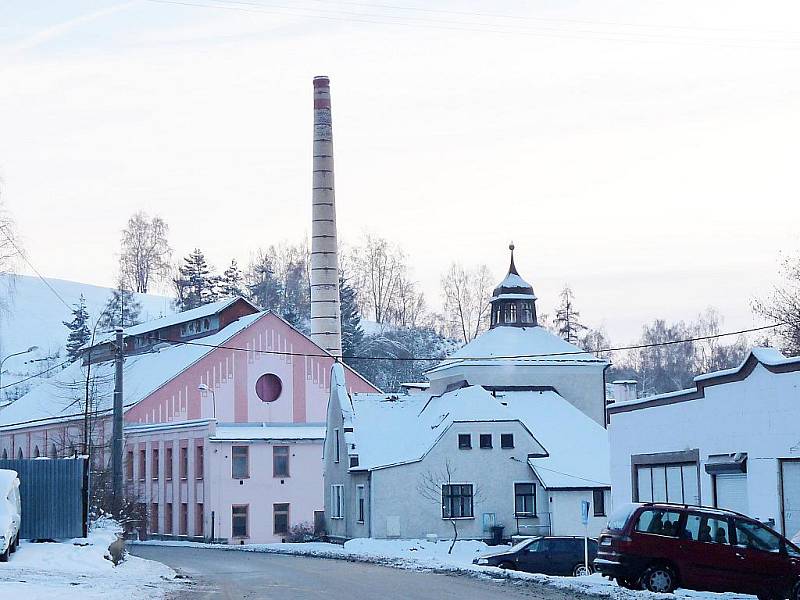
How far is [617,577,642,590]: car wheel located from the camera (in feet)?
79.5

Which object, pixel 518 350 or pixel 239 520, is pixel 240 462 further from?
pixel 518 350

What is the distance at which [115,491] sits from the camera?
4256cm

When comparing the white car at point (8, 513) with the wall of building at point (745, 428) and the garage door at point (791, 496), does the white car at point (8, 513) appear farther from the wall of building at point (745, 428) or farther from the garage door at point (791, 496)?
the garage door at point (791, 496)

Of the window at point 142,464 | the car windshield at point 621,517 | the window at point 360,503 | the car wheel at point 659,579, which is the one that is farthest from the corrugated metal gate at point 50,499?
the window at point 142,464

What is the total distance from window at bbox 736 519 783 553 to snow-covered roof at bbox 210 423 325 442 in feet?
139

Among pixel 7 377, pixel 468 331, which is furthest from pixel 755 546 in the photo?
pixel 7 377

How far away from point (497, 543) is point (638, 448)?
18.0 m

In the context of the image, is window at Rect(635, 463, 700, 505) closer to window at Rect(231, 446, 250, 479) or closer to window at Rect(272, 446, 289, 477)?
window at Rect(231, 446, 250, 479)

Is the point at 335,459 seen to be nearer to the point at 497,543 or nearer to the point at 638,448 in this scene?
the point at 497,543

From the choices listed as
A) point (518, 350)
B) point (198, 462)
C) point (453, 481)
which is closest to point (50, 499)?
point (453, 481)

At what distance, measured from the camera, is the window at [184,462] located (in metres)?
66.6

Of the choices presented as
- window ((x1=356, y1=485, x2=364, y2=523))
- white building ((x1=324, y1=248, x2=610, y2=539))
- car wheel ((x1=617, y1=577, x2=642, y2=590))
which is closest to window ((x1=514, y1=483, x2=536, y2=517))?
white building ((x1=324, y1=248, x2=610, y2=539))

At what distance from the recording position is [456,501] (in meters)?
55.3

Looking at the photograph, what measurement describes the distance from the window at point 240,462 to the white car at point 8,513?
3391cm
